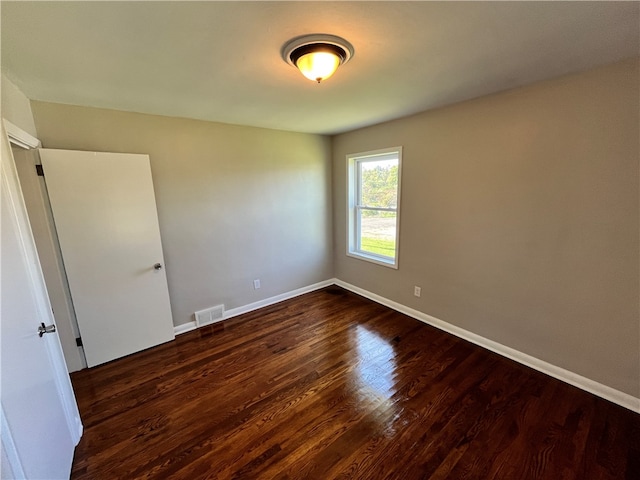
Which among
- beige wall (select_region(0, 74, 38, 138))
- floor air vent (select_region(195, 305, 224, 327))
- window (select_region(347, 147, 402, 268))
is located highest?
beige wall (select_region(0, 74, 38, 138))

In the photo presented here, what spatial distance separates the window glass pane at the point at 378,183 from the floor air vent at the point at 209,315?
2.40 metres

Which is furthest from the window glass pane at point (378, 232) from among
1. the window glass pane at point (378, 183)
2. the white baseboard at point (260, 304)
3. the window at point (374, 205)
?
the white baseboard at point (260, 304)

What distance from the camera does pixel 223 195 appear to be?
Answer: 3068 mm

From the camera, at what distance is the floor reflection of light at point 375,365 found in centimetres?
207

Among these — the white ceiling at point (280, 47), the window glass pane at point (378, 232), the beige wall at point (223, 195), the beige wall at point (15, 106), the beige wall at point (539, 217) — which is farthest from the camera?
the window glass pane at point (378, 232)

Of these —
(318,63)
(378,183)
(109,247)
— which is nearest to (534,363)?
(378,183)

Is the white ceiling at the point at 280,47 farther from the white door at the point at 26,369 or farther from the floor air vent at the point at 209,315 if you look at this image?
the floor air vent at the point at 209,315

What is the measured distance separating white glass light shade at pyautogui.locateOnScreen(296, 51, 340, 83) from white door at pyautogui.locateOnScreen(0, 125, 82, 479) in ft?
5.34

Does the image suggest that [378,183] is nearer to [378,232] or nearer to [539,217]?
[378,232]

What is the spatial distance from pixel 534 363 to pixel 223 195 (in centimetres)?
348

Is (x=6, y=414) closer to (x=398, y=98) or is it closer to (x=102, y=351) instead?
(x=102, y=351)

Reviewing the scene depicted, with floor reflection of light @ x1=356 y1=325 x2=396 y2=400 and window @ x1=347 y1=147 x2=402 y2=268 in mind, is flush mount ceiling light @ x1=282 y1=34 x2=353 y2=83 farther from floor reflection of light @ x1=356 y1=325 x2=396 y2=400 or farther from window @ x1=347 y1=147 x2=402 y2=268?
floor reflection of light @ x1=356 y1=325 x2=396 y2=400

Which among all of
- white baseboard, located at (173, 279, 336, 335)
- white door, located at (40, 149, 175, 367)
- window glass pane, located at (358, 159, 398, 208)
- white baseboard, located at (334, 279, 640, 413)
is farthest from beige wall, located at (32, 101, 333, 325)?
white baseboard, located at (334, 279, 640, 413)

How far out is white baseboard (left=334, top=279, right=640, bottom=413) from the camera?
1866mm
